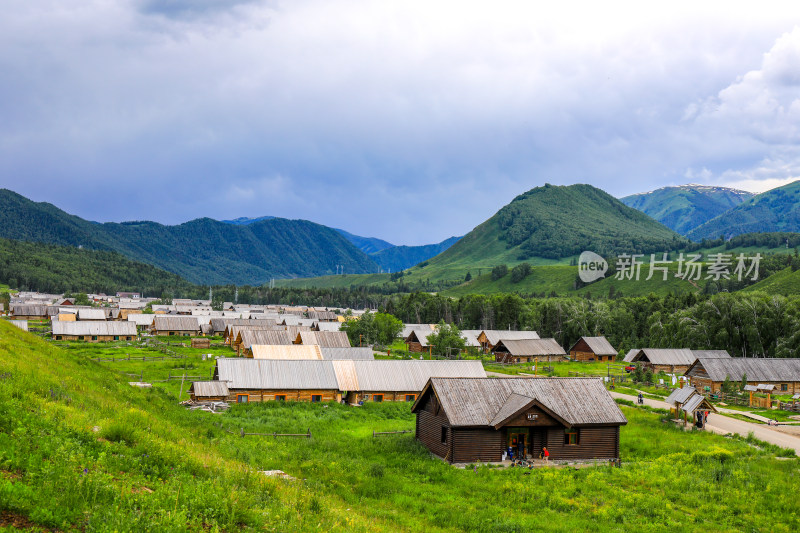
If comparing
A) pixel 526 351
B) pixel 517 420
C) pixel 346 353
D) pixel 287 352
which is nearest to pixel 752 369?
pixel 526 351

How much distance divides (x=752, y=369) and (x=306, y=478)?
62133 mm

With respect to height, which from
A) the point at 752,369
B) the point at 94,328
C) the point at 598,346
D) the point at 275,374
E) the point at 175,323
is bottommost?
the point at 94,328

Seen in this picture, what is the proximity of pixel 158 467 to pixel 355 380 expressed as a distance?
135 ft

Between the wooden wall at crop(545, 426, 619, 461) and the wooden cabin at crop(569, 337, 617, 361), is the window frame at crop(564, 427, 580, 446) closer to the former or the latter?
the wooden wall at crop(545, 426, 619, 461)

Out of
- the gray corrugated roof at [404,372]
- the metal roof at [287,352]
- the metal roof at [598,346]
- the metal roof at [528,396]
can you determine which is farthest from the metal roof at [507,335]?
the metal roof at [528,396]

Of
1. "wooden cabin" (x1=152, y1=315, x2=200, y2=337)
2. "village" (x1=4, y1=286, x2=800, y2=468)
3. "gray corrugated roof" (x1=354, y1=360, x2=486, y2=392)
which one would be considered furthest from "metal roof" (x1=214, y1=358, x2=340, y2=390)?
"wooden cabin" (x1=152, y1=315, x2=200, y2=337)

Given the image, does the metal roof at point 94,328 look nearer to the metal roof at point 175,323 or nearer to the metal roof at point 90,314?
the metal roof at point 175,323

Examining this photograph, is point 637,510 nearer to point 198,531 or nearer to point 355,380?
point 198,531

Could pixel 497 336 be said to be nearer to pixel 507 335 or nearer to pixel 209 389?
pixel 507 335

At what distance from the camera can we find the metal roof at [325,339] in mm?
81250

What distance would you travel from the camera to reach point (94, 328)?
10738cm

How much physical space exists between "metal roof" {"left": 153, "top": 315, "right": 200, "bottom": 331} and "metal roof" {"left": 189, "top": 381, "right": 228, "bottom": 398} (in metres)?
86.7

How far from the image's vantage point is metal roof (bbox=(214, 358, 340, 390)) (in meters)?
52.4

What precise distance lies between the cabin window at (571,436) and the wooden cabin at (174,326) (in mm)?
110100
